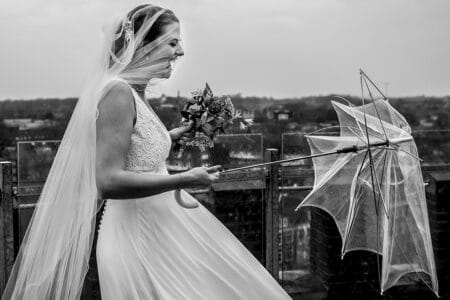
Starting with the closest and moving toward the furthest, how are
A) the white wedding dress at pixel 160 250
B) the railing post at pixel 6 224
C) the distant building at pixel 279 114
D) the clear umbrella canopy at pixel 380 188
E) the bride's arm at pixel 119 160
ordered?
the bride's arm at pixel 119 160 → the white wedding dress at pixel 160 250 → the clear umbrella canopy at pixel 380 188 → the railing post at pixel 6 224 → the distant building at pixel 279 114

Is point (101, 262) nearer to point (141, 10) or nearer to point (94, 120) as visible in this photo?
point (94, 120)

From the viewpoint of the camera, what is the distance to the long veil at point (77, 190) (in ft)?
7.50

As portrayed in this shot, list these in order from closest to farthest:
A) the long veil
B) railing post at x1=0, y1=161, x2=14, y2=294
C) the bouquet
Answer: the long veil → the bouquet → railing post at x1=0, y1=161, x2=14, y2=294

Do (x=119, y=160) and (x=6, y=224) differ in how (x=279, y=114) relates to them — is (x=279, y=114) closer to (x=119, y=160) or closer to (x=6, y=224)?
(x=6, y=224)

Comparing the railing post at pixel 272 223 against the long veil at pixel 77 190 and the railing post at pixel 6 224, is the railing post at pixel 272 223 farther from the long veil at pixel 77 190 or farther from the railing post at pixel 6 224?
the long veil at pixel 77 190

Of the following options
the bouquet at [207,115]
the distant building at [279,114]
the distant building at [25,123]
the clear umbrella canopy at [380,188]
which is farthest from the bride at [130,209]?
the distant building at [279,114]

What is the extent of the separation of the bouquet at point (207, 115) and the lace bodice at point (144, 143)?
0.41m

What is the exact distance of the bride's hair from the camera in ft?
7.50

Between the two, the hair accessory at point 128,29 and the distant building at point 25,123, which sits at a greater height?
the hair accessory at point 128,29

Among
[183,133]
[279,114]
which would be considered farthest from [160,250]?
[279,114]

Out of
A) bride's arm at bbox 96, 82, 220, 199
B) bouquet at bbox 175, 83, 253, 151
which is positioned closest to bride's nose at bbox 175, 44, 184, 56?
bride's arm at bbox 96, 82, 220, 199

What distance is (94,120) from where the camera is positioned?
2.25 meters

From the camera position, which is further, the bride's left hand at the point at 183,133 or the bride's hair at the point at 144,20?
the bride's left hand at the point at 183,133

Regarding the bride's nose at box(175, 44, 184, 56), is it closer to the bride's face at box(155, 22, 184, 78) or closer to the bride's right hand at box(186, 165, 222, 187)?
the bride's face at box(155, 22, 184, 78)
